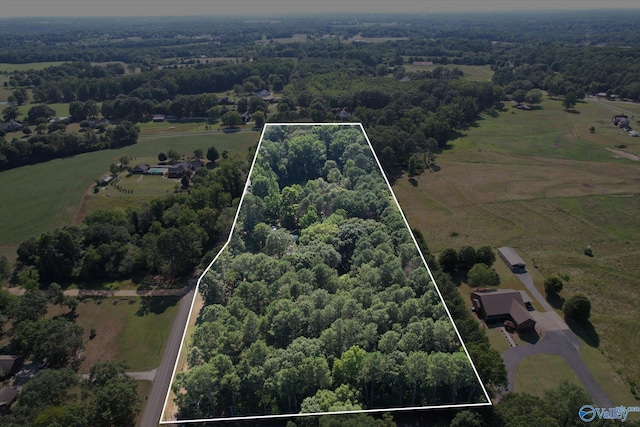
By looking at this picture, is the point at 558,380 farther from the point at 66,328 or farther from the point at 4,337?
the point at 4,337

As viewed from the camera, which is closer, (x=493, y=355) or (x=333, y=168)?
(x=333, y=168)

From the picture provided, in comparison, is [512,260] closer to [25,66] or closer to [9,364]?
[9,364]

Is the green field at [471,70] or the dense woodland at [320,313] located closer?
the dense woodland at [320,313]

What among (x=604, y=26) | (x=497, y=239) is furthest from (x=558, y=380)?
(x=604, y=26)

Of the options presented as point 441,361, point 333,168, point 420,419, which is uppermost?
point 333,168

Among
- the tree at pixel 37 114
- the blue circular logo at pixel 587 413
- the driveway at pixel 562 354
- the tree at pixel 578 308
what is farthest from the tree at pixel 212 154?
the blue circular logo at pixel 587 413

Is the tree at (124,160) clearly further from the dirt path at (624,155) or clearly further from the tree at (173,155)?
the dirt path at (624,155)

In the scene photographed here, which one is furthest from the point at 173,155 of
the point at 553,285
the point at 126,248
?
the point at 553,285
